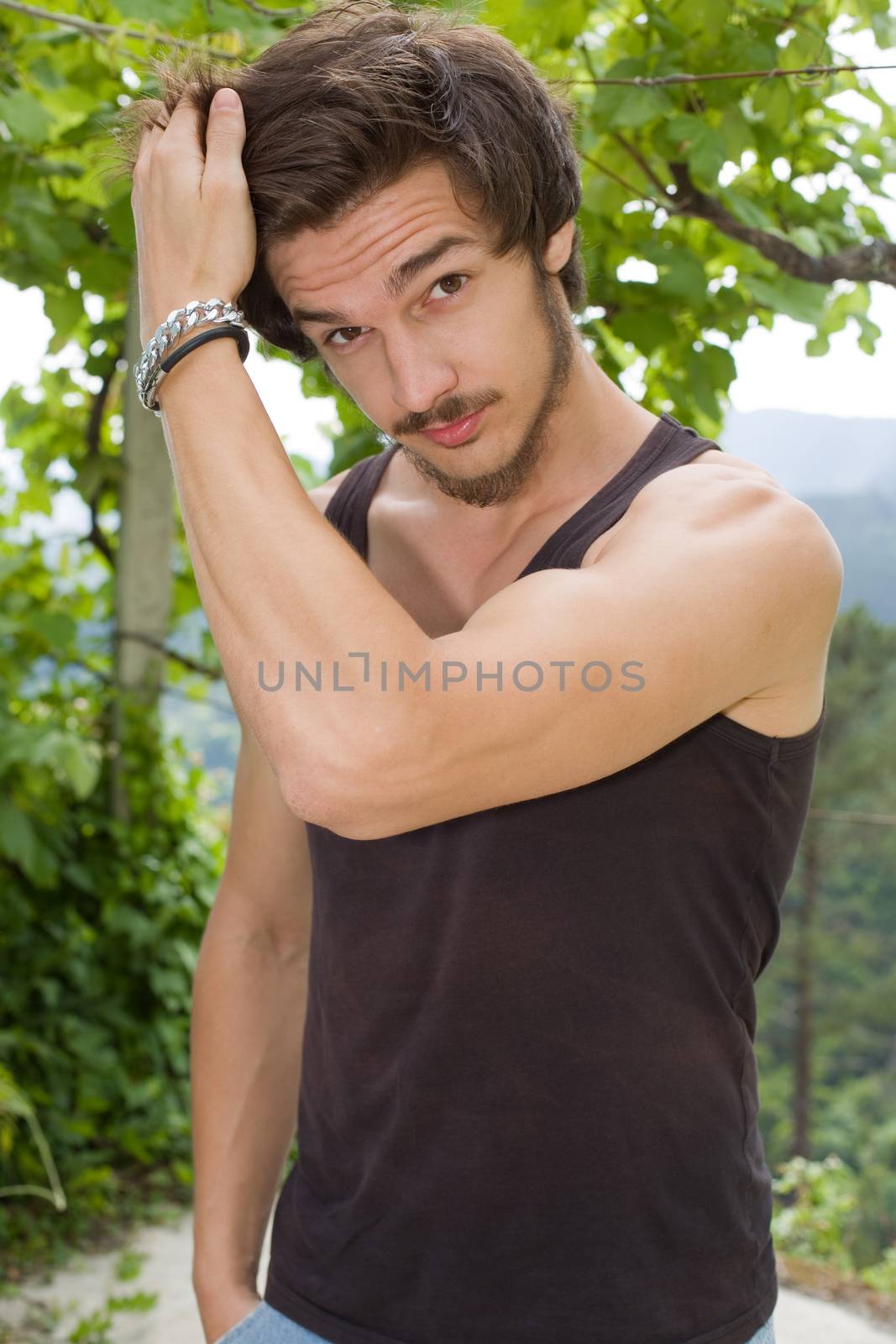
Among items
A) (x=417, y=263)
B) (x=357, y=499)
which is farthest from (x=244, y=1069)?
(x=417, y=263)

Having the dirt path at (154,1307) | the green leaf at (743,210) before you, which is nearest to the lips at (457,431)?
the green leaf at (743,210)

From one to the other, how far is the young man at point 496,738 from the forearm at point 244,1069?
0.18 m

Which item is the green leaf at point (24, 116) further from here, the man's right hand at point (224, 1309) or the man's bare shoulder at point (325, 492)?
the man's right hand at point (224, 1309)

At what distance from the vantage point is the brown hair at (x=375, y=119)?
1120mm

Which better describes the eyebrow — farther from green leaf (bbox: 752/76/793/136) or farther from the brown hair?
green leaf (bbox: 752/76/793/136)

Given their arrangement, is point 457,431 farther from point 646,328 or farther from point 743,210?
point 646,328

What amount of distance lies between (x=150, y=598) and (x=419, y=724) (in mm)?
2718

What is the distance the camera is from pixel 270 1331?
1.20 metres

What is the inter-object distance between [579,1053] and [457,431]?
0.60m

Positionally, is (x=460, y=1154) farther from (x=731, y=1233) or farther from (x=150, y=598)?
(x=150, y=598)

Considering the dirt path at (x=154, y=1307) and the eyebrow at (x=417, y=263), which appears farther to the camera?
the dirt path at (x=154, y=1307)

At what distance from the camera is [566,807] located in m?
1.04

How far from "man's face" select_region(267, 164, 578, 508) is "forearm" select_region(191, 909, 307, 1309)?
0.64 meters

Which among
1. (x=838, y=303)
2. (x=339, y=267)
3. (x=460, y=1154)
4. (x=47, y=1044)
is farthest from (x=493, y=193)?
(x=47, y=1044)
